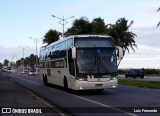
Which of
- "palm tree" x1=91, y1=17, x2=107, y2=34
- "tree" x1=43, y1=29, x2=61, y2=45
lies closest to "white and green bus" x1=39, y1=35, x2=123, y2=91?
"palm tree" x1=91, y1=17, x2=107, y2=34

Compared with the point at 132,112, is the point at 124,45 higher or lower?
higher

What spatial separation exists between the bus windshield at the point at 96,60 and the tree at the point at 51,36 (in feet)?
212

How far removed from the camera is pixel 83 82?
2556 cm

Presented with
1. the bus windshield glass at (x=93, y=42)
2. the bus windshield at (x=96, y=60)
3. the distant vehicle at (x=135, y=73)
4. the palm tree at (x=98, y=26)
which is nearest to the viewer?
the bus windshield at (x=96, y=60)

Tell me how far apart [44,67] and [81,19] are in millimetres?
35902

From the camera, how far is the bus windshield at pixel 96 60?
25.8m

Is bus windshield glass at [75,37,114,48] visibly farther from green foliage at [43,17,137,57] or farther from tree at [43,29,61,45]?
tree at [43,29,61,45]

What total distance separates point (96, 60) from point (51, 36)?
6588 centimetres

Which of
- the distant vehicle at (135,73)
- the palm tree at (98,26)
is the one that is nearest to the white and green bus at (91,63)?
the distant vehicle at (135,73)

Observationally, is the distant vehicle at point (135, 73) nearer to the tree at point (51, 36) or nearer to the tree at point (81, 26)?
the tree at point (81, 26)

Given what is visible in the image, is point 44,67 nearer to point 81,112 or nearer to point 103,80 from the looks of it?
point 103,80

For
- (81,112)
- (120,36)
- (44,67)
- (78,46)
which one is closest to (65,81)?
(78,46)

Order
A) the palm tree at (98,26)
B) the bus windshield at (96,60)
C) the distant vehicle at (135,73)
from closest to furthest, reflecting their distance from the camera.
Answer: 1. the bus windshield at (96,60)
2. the distant vehicle at (135,73)
3. the palm tree at (98,26)

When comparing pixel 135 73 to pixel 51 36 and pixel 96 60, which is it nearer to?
pixel 51 36
